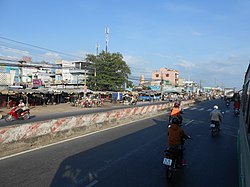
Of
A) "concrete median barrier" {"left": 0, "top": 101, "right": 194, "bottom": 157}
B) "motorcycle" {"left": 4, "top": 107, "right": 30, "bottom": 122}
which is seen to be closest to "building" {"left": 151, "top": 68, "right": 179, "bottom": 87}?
"motorcycle" {"left": 4, "top": 107, "right": 30, "bottom": 122}

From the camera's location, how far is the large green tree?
180 feet

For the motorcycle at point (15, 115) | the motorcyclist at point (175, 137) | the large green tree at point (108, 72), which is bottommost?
the motorcycle at point (15, 115)

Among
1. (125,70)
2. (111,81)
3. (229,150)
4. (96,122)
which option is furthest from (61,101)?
(229,150)

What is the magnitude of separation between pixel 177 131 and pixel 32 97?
35.8 m

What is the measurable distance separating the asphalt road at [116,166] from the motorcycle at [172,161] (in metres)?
0.18

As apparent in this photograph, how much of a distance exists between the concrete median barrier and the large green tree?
129ft

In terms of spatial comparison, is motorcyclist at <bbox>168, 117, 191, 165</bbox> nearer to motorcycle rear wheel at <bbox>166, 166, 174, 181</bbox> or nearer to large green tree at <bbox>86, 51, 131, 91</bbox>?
motorcycle rear wheel at <bbox>166, 166, 174, 181</bbox>

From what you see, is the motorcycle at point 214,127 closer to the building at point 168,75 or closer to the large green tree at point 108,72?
the large green tree at point 108,72

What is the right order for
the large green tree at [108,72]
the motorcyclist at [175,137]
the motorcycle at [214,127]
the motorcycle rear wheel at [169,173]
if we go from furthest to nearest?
1. the large green tree at [108,72]
2. the motorcycle at [214,127]
3. the motorcyclist at [175,137]
4. the motorcycle rear wheel at [169,173]

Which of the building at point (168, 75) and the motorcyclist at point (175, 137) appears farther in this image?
the building at point (168, 75)

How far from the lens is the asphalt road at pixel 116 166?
5371 millimetres

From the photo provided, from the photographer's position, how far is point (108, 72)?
54406mm

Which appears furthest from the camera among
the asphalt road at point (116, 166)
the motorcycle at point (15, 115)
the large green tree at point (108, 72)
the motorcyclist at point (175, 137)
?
the large green tree at point (108, 72)

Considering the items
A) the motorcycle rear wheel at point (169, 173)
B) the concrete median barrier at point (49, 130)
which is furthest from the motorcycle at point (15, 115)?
the motorcycle rear wheel at point (169, 173)
